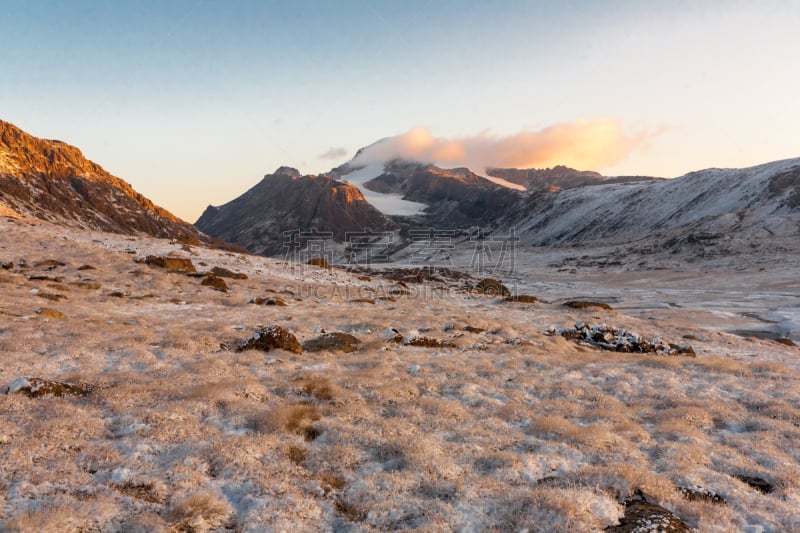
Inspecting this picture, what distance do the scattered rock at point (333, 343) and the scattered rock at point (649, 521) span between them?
12880 mm

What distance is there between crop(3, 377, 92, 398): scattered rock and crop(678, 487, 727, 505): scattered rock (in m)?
13.9

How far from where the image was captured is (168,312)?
78.9 feet

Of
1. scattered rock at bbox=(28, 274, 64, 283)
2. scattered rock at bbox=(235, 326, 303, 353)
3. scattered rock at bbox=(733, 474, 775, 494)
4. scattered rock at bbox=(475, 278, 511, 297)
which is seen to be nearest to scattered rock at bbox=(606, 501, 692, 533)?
scattered rock at bbox=(733, 474, 775, 494)

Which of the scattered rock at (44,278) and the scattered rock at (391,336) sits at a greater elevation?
the scattered rock at (44,278)

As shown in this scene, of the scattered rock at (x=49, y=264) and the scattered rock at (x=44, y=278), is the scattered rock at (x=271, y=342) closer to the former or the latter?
the scattered rock at (x=44, y=278)

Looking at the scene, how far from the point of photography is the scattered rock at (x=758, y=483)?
822cm

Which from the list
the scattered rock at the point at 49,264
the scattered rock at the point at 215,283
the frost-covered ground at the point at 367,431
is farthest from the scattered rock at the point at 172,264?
the frost-covered ground at the point at 367,431

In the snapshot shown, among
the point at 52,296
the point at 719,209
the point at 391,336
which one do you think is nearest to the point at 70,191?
the point at 52,296

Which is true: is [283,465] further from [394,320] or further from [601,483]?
[394,320]

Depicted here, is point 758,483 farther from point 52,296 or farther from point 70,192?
point 70,192

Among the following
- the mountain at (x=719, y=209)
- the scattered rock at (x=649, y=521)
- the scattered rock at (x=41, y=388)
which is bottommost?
the scattered rock at (x=649, y=521)

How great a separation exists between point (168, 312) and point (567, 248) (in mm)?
152054

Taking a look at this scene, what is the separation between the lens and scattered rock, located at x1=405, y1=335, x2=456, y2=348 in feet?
67.4

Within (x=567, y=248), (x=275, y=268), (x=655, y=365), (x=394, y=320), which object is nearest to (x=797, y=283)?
(x=655, y=365)
